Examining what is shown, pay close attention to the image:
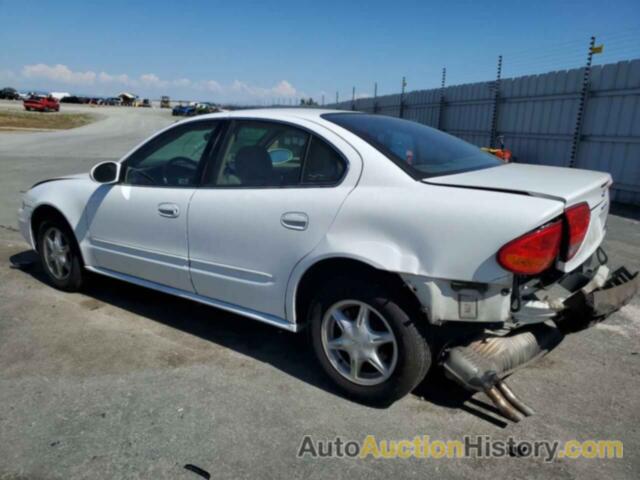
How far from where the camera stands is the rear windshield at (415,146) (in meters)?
2.90

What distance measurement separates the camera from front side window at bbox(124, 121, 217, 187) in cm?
360

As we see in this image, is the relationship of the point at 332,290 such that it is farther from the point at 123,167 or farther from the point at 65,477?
the point at 123,167

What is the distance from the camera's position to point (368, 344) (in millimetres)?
2799

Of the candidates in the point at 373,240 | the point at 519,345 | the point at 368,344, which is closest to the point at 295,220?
the point at 373,240

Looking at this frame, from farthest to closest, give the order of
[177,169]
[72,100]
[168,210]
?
[72,100]
[177,169]
[168,210]

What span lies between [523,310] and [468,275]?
0.35 metres

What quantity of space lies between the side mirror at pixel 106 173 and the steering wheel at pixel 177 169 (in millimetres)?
405

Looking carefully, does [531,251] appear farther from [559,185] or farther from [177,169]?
[177,169]

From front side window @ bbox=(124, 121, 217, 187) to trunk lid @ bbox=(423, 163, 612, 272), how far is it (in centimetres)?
174

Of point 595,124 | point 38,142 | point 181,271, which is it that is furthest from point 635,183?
point 38,142

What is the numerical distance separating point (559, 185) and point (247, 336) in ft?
7.79

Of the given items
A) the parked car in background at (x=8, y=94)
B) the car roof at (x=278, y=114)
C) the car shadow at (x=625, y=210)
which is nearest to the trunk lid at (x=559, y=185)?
the car roof at (x=278, y=114)

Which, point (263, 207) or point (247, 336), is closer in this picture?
point (263, 207)

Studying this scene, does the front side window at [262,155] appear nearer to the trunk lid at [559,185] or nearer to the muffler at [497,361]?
the trunk lid at [559,185]
